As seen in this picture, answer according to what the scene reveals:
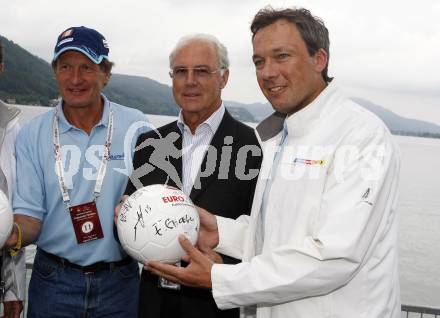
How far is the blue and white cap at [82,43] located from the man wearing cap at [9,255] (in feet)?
1.54

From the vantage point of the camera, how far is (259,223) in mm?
3098

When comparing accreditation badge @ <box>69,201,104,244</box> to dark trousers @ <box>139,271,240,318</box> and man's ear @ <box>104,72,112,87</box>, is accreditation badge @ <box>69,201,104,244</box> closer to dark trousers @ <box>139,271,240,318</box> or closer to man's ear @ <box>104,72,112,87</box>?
dark trousers @ <box>139,271,240,318</box>

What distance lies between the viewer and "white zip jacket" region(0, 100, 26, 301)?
A: 377cm

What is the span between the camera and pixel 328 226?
2455 mm

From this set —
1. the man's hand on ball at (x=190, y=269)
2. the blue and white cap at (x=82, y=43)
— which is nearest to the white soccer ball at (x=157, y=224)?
the man's hand on ball at (x=190, y=269)

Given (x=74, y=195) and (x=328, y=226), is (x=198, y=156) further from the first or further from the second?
(x=328, y=226)

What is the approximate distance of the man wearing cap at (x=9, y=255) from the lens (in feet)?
12.4

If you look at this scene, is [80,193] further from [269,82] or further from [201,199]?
[269,82]

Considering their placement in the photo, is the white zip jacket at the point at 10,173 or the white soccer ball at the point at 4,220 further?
the white zip jacket at the point at 10,173

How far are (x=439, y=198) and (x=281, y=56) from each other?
58.9 metres

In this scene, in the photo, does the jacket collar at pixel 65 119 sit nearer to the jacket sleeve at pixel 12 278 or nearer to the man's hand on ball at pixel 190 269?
the jacket sleeve at pixel 12 278

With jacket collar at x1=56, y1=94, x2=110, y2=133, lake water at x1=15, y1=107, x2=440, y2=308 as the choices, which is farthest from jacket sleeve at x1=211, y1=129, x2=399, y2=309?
lake water at x1=15, y1=107, x2=440, y2=308

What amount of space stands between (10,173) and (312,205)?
7.78ft

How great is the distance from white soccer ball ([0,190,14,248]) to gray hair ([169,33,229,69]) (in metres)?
1.56
